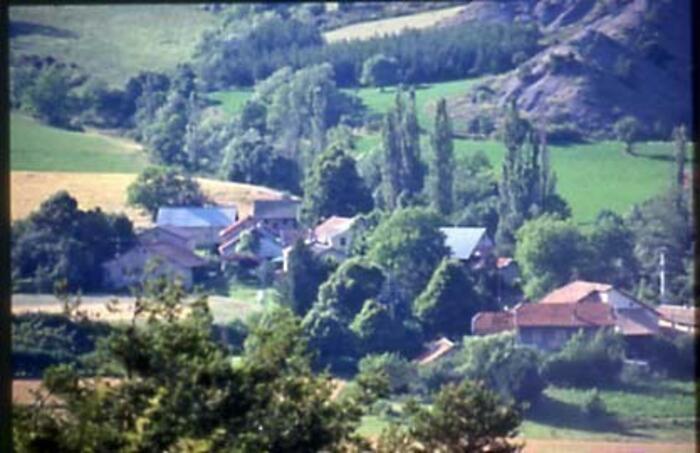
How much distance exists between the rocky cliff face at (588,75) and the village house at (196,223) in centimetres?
88

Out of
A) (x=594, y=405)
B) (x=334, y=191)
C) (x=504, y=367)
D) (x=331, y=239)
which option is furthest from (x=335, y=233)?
(x=594, y=405)

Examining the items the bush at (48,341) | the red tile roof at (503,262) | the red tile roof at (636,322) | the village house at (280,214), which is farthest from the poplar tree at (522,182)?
the bush at (48,341)

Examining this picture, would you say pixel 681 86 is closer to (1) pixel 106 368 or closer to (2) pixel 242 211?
(2) pixel 242 211

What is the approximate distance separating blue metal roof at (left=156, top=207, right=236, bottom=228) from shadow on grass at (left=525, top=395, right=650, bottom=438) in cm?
124

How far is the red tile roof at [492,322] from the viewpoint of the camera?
5.34m

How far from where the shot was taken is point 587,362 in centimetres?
530

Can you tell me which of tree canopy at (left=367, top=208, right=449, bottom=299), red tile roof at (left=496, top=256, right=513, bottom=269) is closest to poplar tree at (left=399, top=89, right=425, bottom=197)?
tree canopy at (left=367, top=208, right=449, bottom=299)

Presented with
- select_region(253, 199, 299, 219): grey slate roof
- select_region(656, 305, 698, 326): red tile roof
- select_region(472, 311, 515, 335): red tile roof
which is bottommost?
select_region(472, 311, 515, 335): red tile roof

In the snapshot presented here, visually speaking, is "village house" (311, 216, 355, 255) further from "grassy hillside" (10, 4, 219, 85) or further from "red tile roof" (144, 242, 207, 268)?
"grassy hillside" (10, 4, 219, 85)

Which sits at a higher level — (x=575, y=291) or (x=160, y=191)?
(x=160, y=191)

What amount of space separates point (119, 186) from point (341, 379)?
102cm

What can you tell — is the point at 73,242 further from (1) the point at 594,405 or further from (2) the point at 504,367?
(1) the point at 594,405

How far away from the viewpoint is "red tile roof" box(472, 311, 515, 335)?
5336 millimetres

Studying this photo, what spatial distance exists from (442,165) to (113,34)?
1.22m
